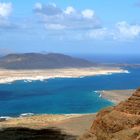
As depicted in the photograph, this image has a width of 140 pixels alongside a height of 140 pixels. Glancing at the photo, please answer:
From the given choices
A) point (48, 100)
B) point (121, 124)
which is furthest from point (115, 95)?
point (121, 124)

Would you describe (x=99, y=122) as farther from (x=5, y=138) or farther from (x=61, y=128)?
(x=61, y=128)

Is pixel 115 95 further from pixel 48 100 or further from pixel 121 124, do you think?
pixel 121 124

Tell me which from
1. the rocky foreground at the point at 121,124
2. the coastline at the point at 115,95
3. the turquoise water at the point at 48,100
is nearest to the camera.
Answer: the rocky foreground at the point at 121,124

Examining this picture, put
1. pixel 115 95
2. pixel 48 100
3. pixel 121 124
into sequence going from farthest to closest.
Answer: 1. pixel 115 95
2. pixel 48 100
3. pixel 121 124

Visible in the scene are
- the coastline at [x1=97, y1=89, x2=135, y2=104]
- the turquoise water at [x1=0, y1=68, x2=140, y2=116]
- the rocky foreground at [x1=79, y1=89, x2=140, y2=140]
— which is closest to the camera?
the rocky foreground at [x1=79, y1=89, x2=140, y2=140]

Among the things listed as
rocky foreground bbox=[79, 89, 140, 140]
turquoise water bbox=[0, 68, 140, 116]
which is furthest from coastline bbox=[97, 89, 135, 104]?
rocky foreground bbox=[79, 89, 140, 140]

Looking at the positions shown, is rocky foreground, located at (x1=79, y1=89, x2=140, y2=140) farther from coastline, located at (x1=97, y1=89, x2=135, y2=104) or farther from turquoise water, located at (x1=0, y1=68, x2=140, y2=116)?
coastline, located at (x1=97, y1=89, x2=135, y2=104)

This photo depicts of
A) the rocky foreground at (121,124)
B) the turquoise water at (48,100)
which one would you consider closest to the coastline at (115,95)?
the turquoise water at (48,100)

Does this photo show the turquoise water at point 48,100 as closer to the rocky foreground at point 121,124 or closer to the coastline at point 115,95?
the coastline at point 115,95
